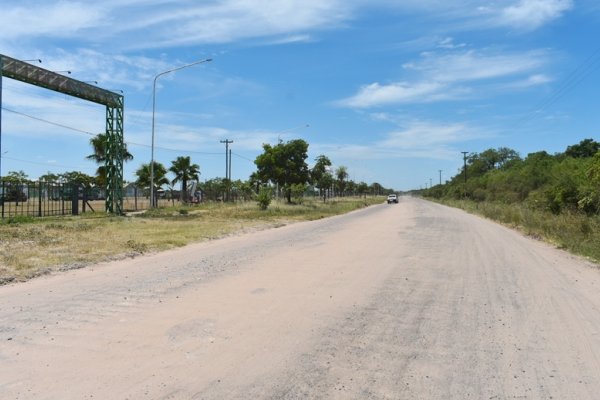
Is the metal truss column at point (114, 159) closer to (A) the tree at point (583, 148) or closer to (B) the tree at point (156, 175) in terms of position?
(B) the tree at point (156, 175)

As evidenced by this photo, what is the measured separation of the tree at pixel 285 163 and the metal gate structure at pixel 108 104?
65.2ft

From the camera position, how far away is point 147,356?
5.25 metres

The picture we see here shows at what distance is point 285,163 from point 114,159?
70.2ft

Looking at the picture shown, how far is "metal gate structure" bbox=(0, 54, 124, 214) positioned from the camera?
28.2 meters

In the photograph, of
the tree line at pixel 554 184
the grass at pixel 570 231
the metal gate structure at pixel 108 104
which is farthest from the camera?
the metal gate structure at pixel 108 104

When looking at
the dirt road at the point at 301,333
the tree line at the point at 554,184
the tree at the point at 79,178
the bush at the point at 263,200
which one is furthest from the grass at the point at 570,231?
the tree at the point at 79,178

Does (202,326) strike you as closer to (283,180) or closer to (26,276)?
(26,276)

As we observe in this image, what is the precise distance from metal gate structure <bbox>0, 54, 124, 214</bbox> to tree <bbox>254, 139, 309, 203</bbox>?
19875 millimetres

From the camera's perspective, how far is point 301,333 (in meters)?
6.20

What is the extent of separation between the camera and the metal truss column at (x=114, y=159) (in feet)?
115

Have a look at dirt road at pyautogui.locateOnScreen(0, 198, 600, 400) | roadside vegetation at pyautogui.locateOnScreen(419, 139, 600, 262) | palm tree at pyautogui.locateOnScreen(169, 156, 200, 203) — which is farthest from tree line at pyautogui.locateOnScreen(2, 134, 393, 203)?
dirt road at pyautogui.locateOnScreen(0, 198, 600, 400)

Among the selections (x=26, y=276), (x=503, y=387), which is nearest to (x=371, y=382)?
(x=503, y=387)

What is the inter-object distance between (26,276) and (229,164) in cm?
5835

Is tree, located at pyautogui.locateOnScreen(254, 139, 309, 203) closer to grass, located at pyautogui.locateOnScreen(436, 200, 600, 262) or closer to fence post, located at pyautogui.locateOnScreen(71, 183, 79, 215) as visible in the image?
fence post, located at pyautogui.locateOnScreen(71, 183, 79, 215)
